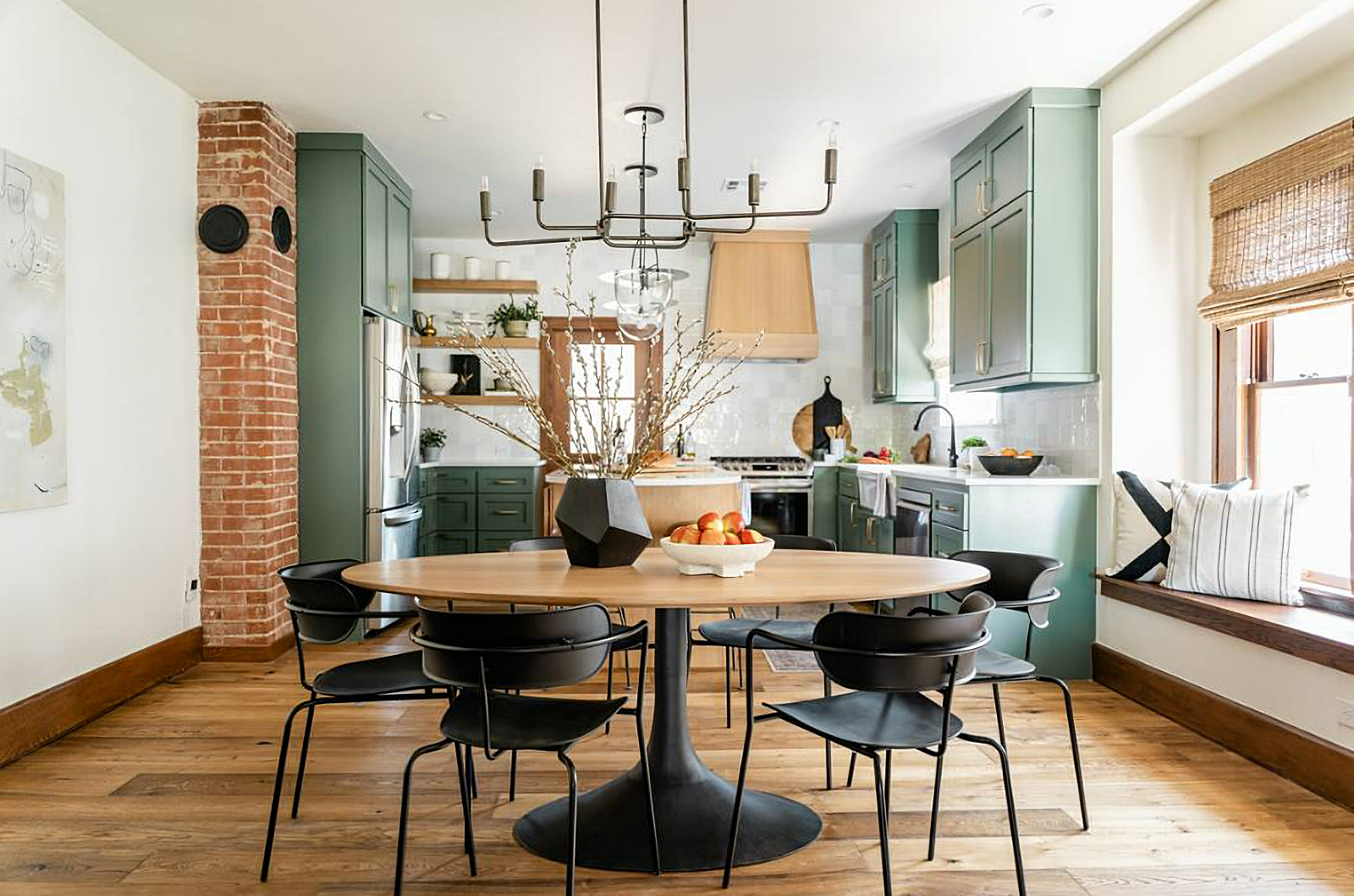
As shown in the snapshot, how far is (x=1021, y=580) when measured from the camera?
109 inches

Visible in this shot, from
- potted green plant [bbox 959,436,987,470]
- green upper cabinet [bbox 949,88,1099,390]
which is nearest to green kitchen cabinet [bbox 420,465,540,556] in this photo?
potted green plant [bbox 959,436,987,470]

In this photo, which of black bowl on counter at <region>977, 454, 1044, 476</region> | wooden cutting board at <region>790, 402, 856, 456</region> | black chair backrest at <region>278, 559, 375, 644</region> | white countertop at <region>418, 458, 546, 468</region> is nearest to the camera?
black chair backrest at <region>278, 559, 375, 644</region>

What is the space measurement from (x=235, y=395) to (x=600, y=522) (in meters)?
2.79

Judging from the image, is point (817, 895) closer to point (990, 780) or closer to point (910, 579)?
point (910, 579)

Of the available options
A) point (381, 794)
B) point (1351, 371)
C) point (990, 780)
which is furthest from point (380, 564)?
point (1351, 371)

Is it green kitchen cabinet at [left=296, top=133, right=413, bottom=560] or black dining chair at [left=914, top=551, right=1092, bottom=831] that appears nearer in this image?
black dining chair at [left=914, top=551, right=1092, bottom=831]

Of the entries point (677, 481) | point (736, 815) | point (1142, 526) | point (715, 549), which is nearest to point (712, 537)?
point (715, 549)

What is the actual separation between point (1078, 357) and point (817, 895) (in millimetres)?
2923

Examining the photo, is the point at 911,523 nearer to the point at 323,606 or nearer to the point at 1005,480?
the point at 1005,480

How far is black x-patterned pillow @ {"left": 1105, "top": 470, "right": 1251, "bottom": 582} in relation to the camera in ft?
12.2

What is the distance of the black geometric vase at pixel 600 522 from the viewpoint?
2480 millimetres

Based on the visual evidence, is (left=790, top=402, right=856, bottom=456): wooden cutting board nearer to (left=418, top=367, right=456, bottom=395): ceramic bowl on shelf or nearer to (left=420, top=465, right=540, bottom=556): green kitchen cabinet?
(left=420, top=465, right=540, bottom=556): green kitchen cabinet

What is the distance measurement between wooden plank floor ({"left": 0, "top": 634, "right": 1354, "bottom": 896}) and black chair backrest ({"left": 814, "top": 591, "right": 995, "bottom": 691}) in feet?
1.90

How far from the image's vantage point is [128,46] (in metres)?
3.75
